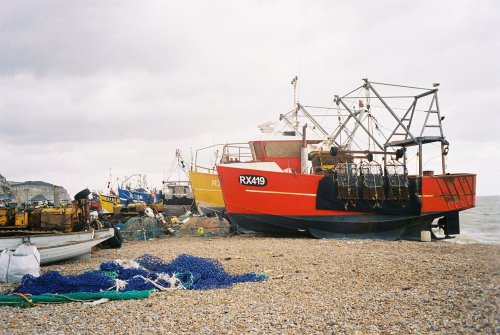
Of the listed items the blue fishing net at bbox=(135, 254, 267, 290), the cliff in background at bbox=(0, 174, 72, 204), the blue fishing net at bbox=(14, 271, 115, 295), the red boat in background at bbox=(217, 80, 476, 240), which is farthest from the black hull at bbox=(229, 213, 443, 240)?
the cliff in background at bbox=(0, 174, 72, 204)

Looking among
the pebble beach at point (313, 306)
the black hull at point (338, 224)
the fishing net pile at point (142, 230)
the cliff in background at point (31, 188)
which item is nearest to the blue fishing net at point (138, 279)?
the pebble beach at point (313, 306)

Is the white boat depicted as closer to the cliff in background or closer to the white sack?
the white sack

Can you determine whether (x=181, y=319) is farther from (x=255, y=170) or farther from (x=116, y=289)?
(x=255, y=170)

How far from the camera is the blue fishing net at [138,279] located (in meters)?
6.13

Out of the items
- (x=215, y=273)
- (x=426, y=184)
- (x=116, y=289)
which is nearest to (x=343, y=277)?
(x=215, y=273)

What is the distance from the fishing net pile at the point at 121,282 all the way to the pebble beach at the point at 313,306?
22cm

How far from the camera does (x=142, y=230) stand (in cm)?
1653

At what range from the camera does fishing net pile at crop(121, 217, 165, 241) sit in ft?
54.0

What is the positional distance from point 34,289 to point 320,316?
14.2 ft

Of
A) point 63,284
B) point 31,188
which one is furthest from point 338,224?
point 31,188

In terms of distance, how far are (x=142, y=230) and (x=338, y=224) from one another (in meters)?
7.99

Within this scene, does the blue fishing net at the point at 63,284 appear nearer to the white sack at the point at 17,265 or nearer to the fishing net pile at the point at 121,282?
the fishing net pile at the point at 121,282

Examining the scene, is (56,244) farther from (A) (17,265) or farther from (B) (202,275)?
(B) (202,275)

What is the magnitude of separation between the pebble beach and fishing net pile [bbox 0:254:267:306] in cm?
22
